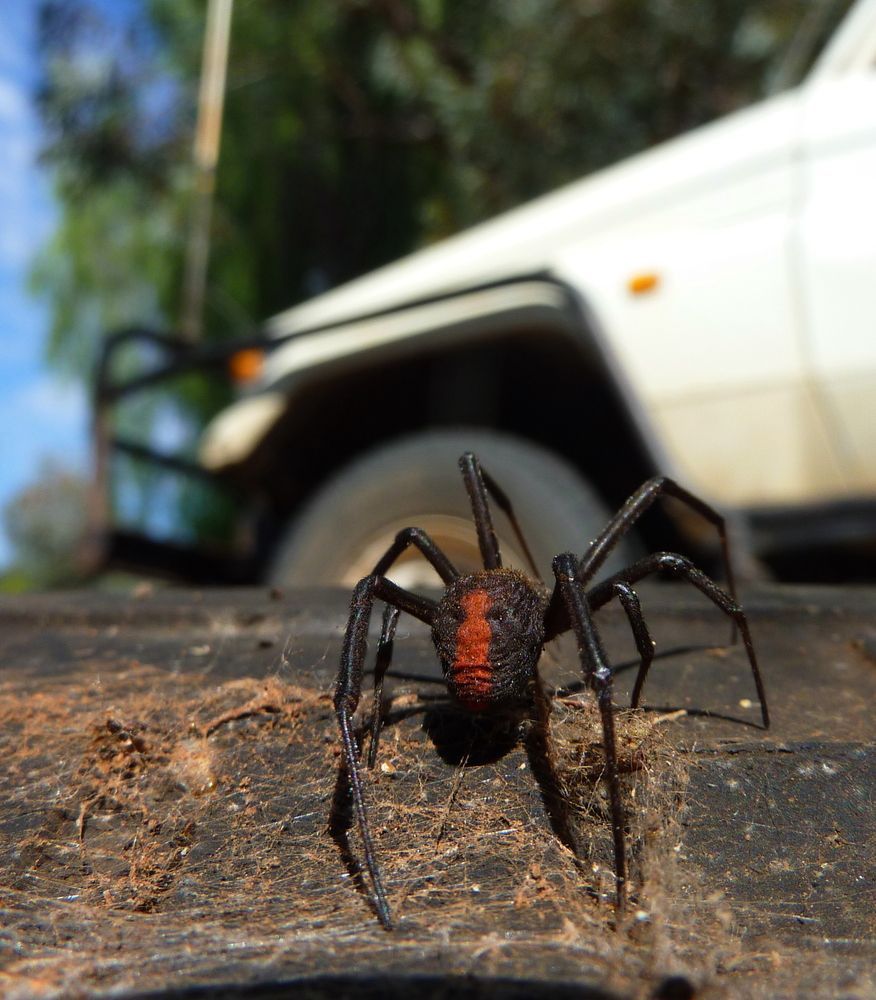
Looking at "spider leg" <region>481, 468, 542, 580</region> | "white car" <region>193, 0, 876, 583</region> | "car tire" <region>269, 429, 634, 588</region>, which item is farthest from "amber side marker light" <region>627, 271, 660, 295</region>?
"spider leg" <region>481, 468, 542, 580</region>

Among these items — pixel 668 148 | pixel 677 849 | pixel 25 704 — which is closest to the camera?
pixel 677 849

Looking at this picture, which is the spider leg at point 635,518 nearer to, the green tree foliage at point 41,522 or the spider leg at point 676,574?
the spider leg at point 676,574

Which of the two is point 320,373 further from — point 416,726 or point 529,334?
point 416,726

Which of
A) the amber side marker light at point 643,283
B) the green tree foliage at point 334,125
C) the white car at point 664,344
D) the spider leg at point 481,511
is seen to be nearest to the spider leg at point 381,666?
the spider leg at point 481,511

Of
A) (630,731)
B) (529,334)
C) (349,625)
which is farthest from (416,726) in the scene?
(529,334)

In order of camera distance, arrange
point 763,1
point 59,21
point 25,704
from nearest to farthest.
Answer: point 25,704
point 763,1
point 59,21

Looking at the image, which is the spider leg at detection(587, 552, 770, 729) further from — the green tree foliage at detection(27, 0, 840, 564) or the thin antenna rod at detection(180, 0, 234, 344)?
the green tree foliage at detection(27, 0, 840, 564)
